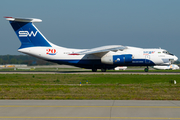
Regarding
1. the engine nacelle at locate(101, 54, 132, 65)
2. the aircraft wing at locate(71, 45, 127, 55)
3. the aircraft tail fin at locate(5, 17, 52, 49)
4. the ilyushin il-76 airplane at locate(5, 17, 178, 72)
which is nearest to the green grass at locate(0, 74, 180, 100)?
the engine nacelle at locate(101, 54, 132, 65)

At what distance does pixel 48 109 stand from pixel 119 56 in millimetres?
28537

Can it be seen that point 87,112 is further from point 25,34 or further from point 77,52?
point 25,34

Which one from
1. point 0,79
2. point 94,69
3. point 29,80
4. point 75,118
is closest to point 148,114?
point 75,118

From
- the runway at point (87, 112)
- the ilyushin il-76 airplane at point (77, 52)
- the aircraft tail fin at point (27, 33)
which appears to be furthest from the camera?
the aircraft tail fin at point (27, 33)

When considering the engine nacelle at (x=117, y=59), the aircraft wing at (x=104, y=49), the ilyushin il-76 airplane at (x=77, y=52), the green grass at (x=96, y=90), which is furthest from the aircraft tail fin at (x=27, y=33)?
the green grass at (x=96, y=90)

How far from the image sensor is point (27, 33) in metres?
39.7

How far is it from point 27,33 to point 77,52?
8514 millimetres

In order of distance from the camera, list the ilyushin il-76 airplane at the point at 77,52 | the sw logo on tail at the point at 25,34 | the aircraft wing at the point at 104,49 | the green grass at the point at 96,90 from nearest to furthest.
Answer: the green grass at the point at 96,90 < the aircraft wing at the point at 104,49 < the ilyushin il-76 airplane at the point at 77,52 < the sw logo on tail at the point at 25,34

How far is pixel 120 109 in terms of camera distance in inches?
439

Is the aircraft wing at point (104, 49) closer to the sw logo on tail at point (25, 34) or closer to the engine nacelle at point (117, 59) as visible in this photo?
the engine nacelle at point (117, 59)

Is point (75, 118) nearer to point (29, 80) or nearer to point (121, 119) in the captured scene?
point (121, 119)

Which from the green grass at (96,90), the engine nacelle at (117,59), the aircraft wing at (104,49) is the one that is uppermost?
the aircraft wing at (104,49)

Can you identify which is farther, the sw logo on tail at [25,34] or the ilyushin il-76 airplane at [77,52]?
the sw logo on tail at [25,34]

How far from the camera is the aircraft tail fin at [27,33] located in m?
39.4
